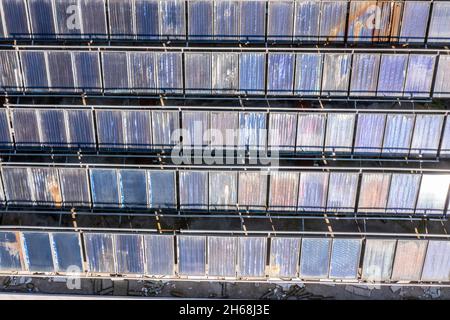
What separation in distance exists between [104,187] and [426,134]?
460 inches

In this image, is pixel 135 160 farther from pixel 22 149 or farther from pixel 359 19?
pixel 359 19

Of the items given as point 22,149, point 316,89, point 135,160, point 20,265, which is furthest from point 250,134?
point 20,265

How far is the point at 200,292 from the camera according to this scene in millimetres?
20953

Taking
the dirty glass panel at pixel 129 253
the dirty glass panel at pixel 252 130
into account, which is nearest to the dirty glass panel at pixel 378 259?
the dirty glass panel at pixel 252 130

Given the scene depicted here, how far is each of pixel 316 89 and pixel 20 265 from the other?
498 inches

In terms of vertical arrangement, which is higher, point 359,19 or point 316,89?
point 359,19

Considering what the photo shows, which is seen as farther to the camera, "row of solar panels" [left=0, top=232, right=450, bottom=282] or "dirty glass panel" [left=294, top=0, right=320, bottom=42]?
"row of solar panels" [left=0, top=232, right=450, bottom=282]

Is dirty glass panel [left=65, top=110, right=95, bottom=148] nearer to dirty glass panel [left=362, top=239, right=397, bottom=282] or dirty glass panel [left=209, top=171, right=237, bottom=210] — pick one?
dirty glass panel [left=209, top=171, right=237, bottom=210]

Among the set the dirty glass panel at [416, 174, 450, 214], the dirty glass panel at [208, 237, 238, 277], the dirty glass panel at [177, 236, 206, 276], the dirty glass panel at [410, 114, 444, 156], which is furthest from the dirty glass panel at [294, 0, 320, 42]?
the dirty glass panel at [177, 236, 206, 276]

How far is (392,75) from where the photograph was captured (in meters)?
Result: 19.4

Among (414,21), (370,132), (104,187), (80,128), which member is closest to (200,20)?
(80,128)

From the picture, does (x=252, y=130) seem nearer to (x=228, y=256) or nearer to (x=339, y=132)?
(x=339, y=132)

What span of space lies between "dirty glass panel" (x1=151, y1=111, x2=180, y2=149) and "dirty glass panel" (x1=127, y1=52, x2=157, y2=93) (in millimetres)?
980

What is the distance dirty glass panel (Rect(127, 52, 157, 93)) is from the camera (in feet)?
63.1
